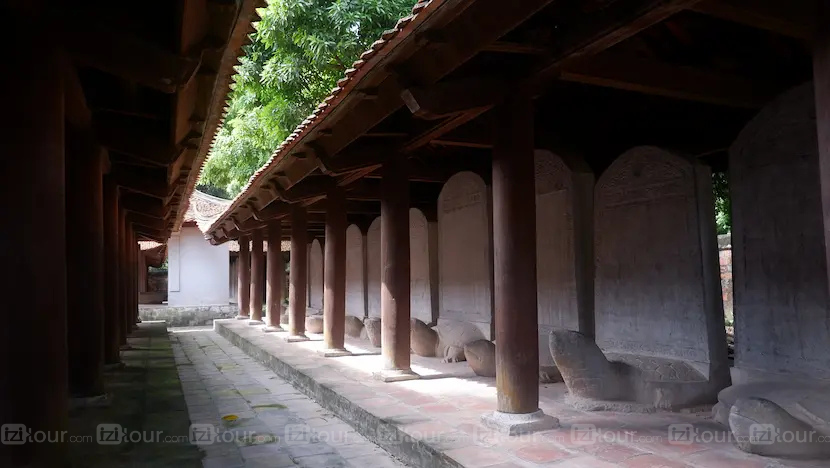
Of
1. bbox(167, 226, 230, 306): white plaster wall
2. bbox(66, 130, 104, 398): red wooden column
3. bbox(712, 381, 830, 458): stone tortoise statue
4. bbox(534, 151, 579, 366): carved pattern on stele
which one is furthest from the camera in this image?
bbox(167, 226, 230, 306): white plaster wall

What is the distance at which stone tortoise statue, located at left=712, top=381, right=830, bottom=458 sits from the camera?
4168 mm

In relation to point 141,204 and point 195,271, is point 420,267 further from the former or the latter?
point 195,271

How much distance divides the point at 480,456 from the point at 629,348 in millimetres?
3157

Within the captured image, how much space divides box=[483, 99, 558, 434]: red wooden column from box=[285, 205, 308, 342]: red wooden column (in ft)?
26.4

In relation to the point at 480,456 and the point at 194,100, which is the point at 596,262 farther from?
the point at 194,100

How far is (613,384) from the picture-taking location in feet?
19.1

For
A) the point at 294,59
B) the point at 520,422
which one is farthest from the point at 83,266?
the point at 294,59

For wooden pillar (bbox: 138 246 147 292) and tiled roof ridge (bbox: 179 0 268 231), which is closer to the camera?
tiled roof ridge (bbox: 179 0 268 231)

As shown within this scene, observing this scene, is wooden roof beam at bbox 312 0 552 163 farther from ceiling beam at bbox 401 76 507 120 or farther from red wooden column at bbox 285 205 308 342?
red wooden column at bbox 285 205 308 342

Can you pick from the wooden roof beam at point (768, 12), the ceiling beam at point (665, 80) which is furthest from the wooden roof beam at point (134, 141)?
the wooden roof beam at point (768, 12)

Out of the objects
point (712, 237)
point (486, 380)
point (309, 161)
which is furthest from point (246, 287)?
point (712, 237)

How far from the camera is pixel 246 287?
2081 cm

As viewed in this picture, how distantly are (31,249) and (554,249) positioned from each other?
562 cm

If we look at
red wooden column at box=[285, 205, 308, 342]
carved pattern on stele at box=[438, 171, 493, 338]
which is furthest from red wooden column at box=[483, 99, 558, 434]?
red wooden column at box=[285, 205, 308, 342]
